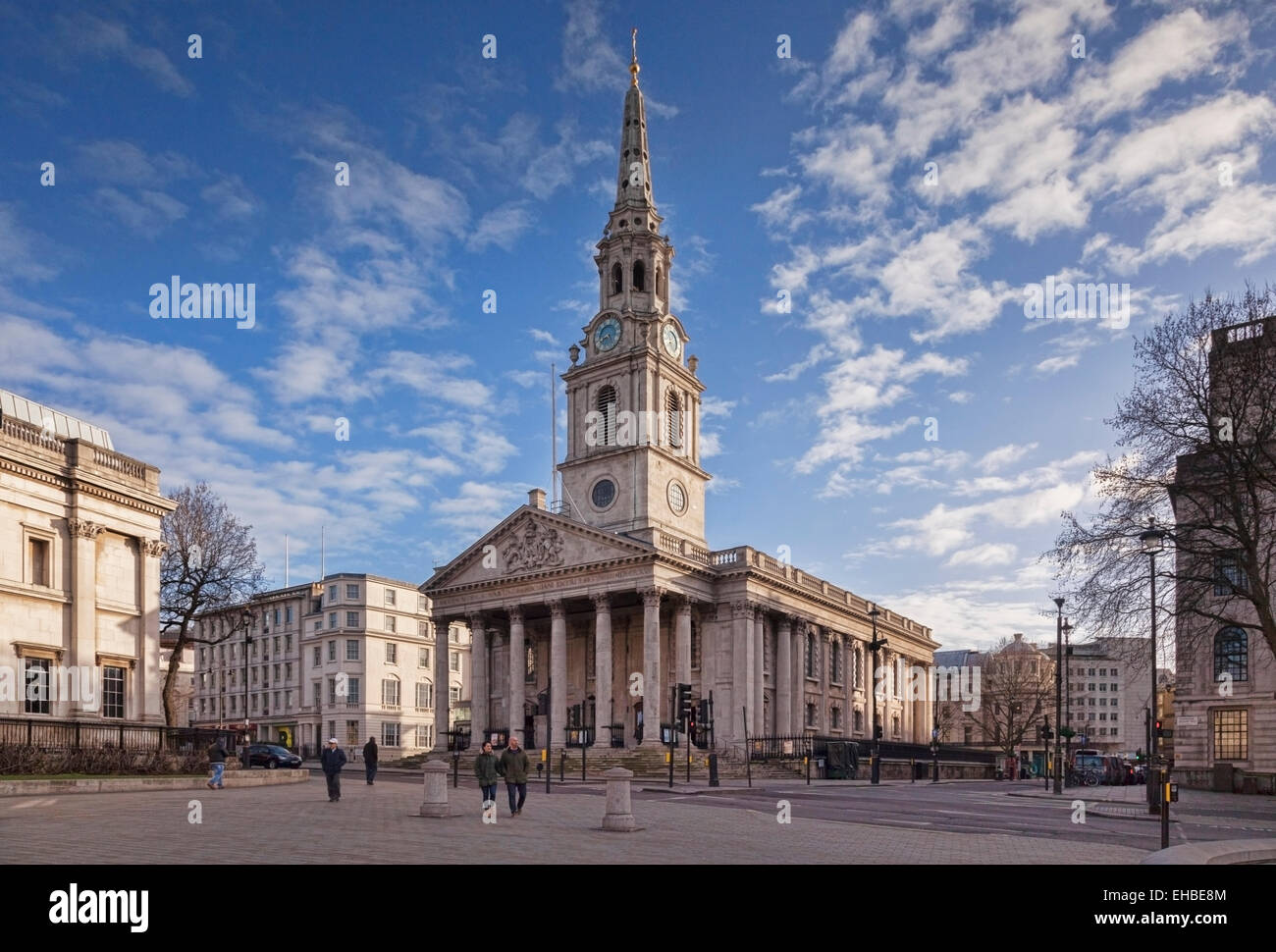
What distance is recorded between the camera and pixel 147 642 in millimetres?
41438

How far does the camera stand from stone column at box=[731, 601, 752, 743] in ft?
199

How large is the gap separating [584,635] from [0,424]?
123 ft

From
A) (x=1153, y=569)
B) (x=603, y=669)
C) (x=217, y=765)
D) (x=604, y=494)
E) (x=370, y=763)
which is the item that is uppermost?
(x=604, y=494)

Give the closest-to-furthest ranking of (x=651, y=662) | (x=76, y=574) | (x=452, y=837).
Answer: (x=452, y=837), (x=76, y=574), (x=651, y=662)

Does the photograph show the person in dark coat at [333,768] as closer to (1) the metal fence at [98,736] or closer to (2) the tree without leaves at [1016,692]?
(1) the metal fence at [98,736]

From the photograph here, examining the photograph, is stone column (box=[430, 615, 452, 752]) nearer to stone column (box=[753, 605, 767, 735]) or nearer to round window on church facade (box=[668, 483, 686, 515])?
round window on church facade (box=[668, 483, 686, 515])

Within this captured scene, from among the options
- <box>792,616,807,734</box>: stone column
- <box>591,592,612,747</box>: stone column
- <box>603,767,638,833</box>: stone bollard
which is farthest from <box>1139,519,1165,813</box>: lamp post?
<box>792,616,807,734</box>: stone column

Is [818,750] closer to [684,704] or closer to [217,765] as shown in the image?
[684,704]

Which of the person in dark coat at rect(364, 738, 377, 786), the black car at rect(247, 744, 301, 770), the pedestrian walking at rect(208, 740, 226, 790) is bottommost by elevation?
the black car at rect(247, 744, 301, 770)

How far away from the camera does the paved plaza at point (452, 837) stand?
14844 mm

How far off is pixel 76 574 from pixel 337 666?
1891 inches

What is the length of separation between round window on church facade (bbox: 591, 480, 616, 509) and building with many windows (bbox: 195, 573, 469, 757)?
2220 centimetres

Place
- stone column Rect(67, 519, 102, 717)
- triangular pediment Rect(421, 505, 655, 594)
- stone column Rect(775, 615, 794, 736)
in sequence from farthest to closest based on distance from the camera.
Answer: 1. stone column Rect(775, 615, 794, 736)
2. triangular pediment Rect(421, 505, 655, 594)
3. stone column Rect(67, 519, 102, 717)

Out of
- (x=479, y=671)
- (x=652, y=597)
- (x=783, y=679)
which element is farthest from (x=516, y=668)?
(x=783, y=679)
